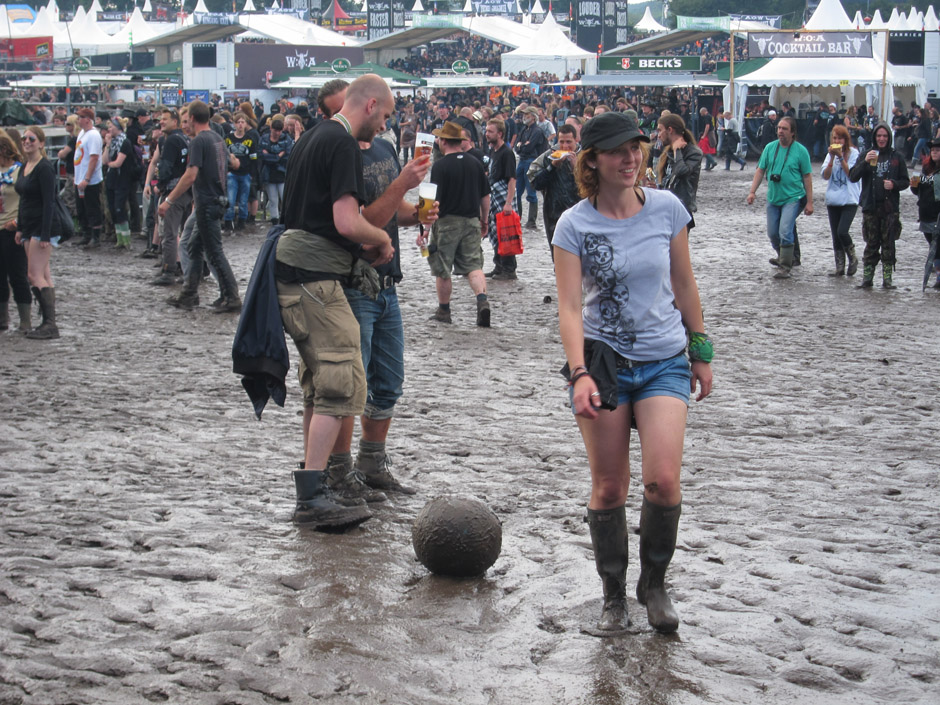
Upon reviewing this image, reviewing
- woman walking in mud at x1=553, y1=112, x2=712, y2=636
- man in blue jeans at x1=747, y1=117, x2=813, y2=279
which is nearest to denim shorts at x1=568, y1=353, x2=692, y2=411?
woman walking in mud at x1=553, y1=112, x2=712, y2=636

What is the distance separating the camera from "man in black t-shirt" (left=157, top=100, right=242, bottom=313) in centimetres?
1136

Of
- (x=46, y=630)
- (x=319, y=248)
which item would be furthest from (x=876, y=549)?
(x=46, y=630)

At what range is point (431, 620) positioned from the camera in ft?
14.4

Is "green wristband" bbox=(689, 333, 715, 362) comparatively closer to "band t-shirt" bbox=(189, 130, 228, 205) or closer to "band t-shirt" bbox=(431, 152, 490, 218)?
"band t-shirt" bbox=(431, 152, 490, 218)

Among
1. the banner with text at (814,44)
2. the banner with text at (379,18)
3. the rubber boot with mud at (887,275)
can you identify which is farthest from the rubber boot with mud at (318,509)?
the banner with text at (379,18)

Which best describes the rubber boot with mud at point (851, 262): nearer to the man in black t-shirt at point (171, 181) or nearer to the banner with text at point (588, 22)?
the man in black t-shirt at point (171, 181)

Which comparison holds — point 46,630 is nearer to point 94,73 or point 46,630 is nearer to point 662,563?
point 662,563

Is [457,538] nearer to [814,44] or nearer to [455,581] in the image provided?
[455,581]

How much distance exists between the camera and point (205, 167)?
11.4 metres

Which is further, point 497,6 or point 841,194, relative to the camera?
point 497,6

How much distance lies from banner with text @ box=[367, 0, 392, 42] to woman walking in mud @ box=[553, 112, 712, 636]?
62827 mm

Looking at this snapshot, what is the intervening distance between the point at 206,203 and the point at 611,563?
815 cm

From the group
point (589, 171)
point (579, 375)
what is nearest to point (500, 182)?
point (589, 171)

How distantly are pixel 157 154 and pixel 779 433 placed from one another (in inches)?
372
